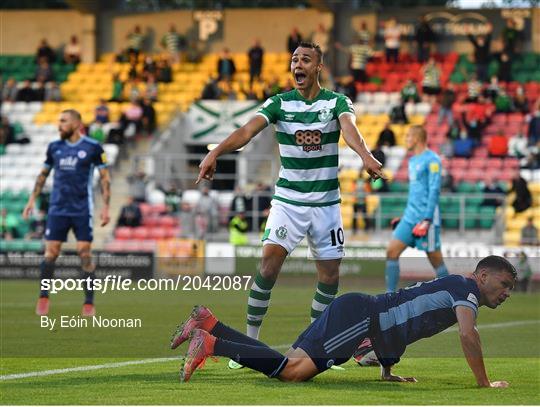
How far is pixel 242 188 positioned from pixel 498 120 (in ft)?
22.7

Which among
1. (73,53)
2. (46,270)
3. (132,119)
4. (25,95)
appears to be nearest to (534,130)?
(132,119)

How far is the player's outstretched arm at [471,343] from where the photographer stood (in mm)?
9141

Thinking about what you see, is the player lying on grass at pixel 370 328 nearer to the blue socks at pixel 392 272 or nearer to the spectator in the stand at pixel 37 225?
the blue socks at pixel 392 272

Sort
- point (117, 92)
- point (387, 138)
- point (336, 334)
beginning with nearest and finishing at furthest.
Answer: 1. point (336, 334)
2. point (387, 138)
3. point (117, 92)

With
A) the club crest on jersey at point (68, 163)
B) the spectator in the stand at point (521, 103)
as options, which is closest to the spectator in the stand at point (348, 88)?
the spectator in the stand at point (521, 103)

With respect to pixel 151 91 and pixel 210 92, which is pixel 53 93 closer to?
pixel 151 91

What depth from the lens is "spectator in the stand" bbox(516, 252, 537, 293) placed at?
26.8 meters

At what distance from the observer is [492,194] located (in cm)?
3041

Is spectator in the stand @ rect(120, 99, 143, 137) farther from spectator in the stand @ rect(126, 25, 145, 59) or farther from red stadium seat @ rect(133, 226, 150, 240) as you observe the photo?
red stadium seat @ rect(133, 226, 150, 240)

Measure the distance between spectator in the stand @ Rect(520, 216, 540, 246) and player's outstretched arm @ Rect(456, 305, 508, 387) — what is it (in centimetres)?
1976

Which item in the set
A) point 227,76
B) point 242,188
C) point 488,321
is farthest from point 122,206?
point 488,321

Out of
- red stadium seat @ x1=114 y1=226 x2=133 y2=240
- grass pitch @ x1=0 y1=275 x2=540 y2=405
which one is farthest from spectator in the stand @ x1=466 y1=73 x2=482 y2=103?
grass pitch @ x1=0 y1=275 x2=540 y2=405

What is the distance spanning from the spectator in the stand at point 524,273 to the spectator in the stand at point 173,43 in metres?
17.1

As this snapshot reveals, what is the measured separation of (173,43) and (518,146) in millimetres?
12619
